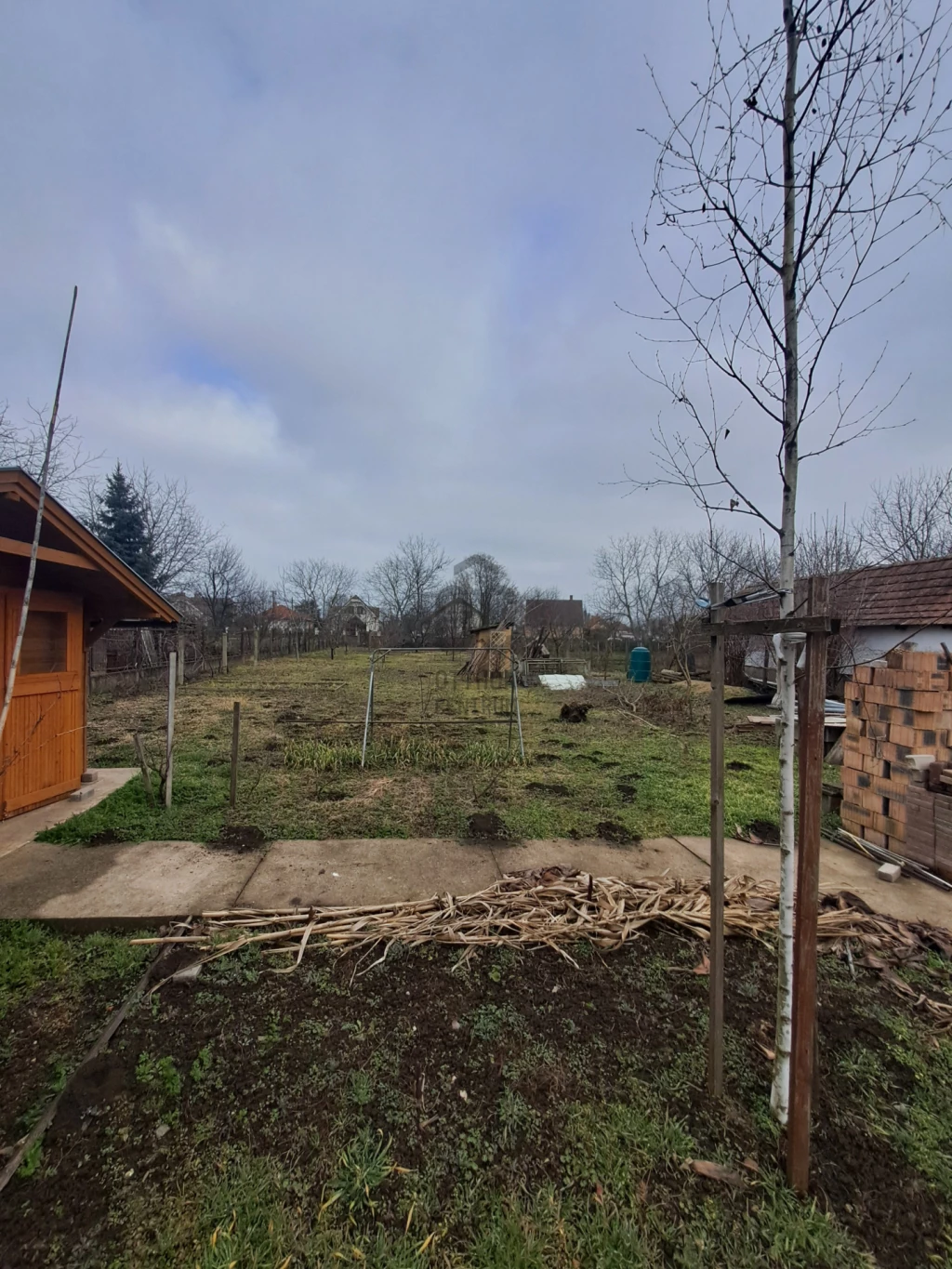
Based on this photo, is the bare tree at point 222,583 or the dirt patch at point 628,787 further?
the bare tree at point 222,583

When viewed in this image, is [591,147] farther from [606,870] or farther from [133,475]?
[133,475]

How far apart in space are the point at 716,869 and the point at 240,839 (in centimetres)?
363

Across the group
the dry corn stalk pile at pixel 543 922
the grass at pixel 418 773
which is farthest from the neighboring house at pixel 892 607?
the dry corn stalk pile at pixel 543 922

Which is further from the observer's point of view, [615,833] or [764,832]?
[764,832]

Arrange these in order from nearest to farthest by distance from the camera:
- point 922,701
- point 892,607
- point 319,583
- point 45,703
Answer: point 922,701 → point 45,703 → point 892,607 → point 319,583

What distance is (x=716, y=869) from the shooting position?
→ 1.64 meters

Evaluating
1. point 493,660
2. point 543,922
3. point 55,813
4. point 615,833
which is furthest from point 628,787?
point 493,660

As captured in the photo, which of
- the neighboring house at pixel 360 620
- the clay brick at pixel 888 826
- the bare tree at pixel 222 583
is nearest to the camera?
the clay brick at pixel 888 826

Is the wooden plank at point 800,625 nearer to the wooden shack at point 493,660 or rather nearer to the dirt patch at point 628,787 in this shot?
the dirt patch at point 628,787

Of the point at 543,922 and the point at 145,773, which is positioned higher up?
the point at 145,773

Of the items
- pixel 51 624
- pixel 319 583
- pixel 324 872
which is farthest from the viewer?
pixel 319 583

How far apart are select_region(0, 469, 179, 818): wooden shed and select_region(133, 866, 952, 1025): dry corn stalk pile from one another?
252 centimetres

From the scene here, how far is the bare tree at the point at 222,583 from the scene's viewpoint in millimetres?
23375

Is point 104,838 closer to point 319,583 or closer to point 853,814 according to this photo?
point 853,814
